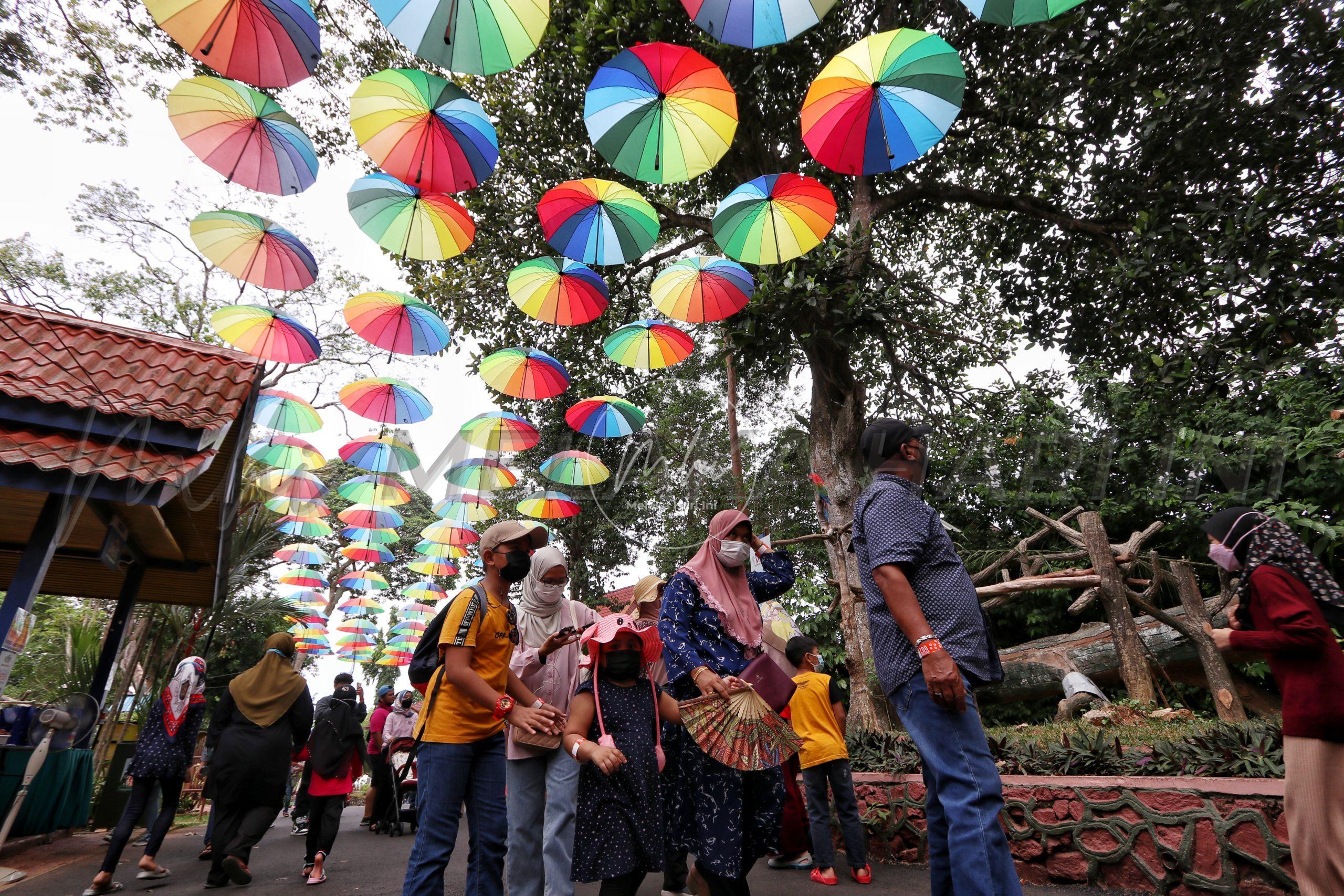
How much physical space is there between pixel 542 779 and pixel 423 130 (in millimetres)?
5002

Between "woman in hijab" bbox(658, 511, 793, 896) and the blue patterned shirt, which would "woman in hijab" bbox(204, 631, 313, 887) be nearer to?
"woman in hijab" bbox(658, 511, 793, 896)

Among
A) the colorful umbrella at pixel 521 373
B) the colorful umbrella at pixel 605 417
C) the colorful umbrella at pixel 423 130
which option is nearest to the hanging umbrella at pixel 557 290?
the colorful umbrella at pixel 521 373

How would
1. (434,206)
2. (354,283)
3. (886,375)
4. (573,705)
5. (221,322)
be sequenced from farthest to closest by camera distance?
1. (354,283)
2. (886,375)
3. (221,322)
4. (434,206)
5. (573,705)

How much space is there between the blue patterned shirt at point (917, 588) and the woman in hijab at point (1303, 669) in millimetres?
1108

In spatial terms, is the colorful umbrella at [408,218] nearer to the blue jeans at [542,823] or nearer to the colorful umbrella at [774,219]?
the colorful umbrella at [774,219]

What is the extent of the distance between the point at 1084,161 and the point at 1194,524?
578 cm

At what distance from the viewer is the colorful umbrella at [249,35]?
452cm

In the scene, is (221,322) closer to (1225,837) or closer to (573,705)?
(573,705)

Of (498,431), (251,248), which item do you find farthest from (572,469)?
(251,248)

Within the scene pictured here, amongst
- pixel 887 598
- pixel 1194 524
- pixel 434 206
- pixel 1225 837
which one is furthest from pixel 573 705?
pixel 1194 524

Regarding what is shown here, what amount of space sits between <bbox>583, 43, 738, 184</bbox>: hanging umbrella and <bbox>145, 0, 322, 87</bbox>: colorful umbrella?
6.73ft

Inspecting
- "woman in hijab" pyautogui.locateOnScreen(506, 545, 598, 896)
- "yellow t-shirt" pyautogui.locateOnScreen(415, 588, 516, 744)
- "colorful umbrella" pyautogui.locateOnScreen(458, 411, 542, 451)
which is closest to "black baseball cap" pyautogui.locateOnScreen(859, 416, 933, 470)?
"woman in hijab" pyautogui.locateOnScreen(506, 545, 598, 896)

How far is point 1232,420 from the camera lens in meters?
8.84

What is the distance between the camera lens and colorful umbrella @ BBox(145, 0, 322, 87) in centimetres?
452
